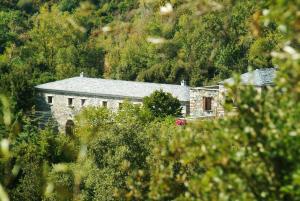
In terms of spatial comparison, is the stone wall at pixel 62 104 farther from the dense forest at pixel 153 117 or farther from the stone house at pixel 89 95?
the dense forest at pixel 153 117

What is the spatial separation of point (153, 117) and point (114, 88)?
447 inches

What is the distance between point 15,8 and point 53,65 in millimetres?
22813

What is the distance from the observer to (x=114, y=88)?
5847 cm

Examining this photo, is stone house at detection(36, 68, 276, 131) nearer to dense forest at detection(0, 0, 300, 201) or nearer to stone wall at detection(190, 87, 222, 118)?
dense forest at detection(0, 0, 300, 201)

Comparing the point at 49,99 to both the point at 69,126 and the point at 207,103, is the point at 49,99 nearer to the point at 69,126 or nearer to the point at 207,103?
the point at 69,126

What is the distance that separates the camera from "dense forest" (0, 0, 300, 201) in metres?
5.79

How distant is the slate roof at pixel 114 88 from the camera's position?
55.5m

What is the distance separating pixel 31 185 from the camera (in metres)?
29.3

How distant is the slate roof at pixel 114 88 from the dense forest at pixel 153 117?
3.14m

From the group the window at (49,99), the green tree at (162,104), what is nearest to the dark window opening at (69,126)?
the window at (49,99)

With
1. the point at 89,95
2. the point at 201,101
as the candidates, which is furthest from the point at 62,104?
the point at 201,101

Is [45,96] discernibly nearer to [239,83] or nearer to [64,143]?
[64,143]

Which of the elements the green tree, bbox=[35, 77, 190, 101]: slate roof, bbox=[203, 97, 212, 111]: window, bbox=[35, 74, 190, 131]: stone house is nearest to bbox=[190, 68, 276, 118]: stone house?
bbox=[203, 97, 212, 111]: window

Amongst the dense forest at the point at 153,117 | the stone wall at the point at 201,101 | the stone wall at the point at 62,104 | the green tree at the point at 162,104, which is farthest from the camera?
the stone wall at the point at 62,104
